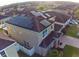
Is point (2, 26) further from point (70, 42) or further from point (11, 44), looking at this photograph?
point (70, 42)

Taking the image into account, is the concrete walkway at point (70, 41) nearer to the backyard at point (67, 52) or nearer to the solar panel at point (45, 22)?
the backyard at point (67, 52)

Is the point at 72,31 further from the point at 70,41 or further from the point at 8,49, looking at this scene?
the point at 8,49

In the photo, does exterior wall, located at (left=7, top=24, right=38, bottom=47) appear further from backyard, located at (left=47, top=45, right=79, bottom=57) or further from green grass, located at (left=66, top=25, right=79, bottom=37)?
green grass, located at (left=66, top=25, right=79, bottom=37)

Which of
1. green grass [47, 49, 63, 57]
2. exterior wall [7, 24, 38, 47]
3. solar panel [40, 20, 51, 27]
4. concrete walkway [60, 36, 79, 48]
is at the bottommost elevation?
green grass [47, 49, 63, 57]

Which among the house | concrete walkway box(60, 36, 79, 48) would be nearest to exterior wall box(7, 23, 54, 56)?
the house

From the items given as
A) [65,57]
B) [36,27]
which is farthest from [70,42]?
[36,27]

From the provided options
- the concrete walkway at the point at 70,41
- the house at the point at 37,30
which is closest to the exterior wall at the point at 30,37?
the house at the point at 37,30
